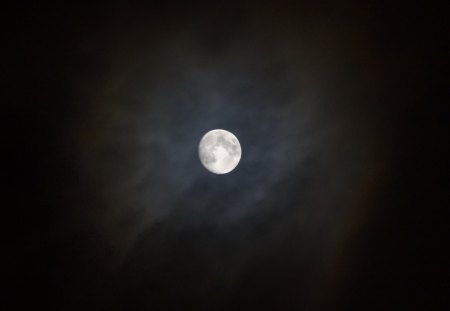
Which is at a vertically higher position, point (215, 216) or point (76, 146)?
point (76, 146)

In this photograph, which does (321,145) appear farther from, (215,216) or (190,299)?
(190,299)

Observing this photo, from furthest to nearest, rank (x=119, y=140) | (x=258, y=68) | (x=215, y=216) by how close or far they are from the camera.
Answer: (x=215, y=216) < (x=119, y=140) < (x=258, y=68)

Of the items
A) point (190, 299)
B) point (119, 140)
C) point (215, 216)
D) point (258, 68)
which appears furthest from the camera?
point (190, 299)

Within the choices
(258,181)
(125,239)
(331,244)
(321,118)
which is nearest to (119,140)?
(125,239)

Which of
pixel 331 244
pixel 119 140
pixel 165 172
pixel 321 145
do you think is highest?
pixel 119 140

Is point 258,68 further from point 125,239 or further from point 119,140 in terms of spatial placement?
point 125,239

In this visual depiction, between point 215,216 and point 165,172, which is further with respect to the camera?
point 215,216
